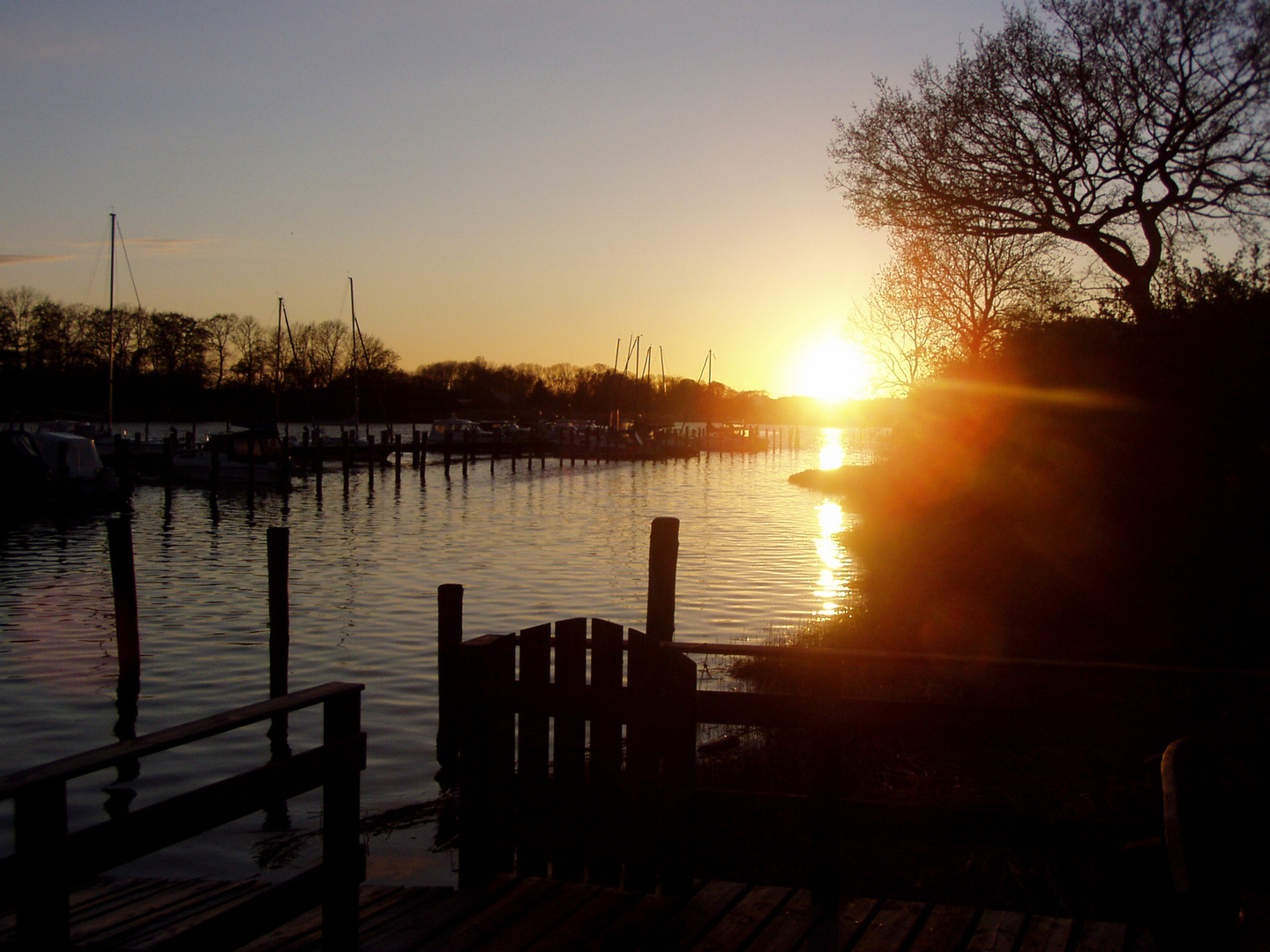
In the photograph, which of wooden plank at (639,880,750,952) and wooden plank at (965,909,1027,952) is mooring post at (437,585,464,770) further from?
wooden plank at (965,909,1027,952)

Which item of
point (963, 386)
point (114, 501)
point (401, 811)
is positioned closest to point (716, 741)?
point (401, 811)

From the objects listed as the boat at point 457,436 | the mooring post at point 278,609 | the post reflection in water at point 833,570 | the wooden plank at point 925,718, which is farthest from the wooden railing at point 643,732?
the boat at point 457,436

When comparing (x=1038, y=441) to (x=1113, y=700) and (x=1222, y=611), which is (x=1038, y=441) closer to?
(x=1222, y=611)

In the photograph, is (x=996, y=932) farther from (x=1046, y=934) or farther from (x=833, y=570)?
(x=833, y=570)

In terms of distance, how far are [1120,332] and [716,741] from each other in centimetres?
1073

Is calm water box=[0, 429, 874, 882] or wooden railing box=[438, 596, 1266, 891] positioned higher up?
wooden railing box=[438, 596, 1266, 891]

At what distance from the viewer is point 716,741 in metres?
11.1

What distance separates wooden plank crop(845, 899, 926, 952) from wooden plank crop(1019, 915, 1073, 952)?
501 mm

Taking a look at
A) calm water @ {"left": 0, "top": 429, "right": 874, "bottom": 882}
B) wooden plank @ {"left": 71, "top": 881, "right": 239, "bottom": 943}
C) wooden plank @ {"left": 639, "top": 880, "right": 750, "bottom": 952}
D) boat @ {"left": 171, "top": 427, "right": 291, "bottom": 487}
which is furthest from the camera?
boat @ {"left": 171, "top": 427, "right": 291, "bottom": 487}

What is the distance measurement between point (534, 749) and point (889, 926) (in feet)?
6.79

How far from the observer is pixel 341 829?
4.62 m

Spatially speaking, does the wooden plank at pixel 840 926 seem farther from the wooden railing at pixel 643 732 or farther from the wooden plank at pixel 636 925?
the wooden plank at pixel 636 925

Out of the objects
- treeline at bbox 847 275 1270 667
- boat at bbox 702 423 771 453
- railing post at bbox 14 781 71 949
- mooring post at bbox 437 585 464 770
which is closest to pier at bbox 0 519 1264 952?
railing post at bbox 14 781 71 949

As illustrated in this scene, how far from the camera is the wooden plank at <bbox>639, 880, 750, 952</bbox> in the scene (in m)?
4.99
